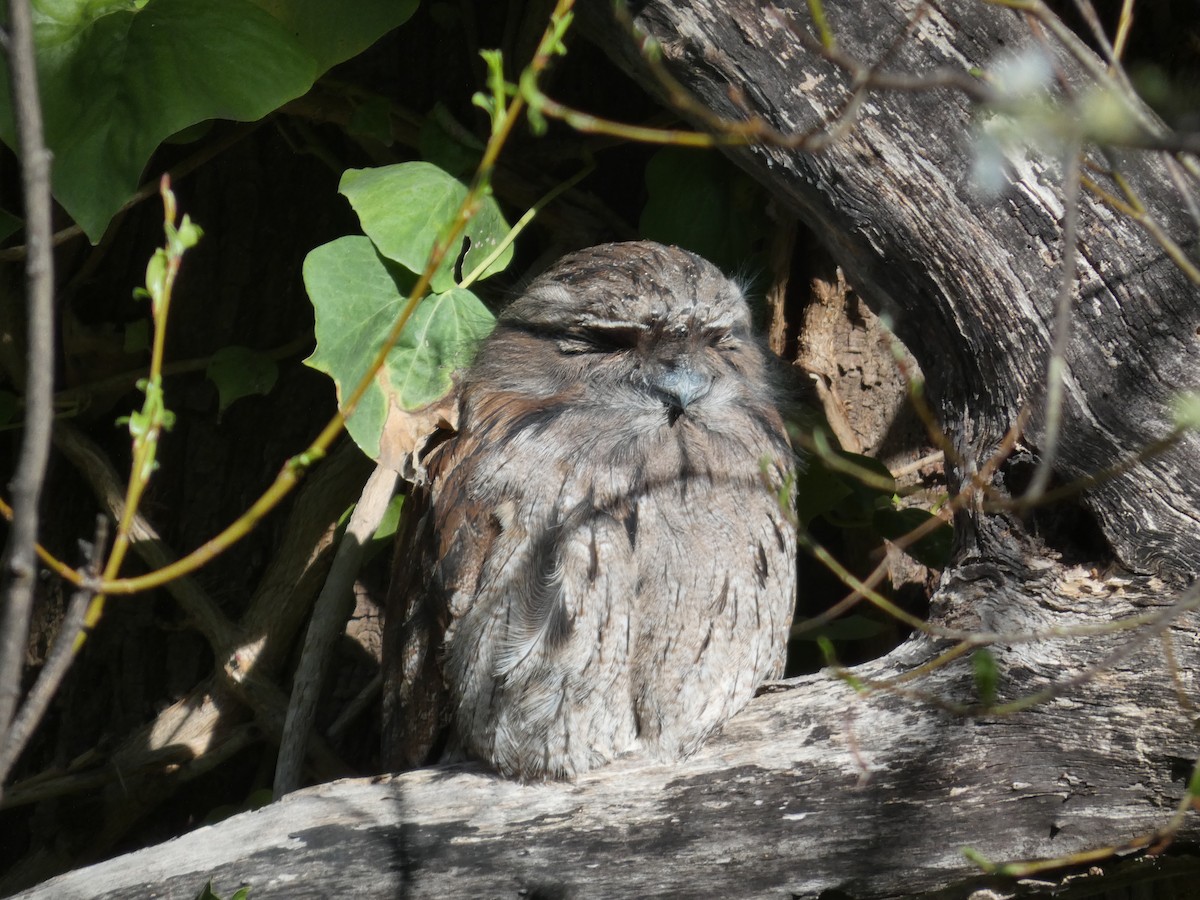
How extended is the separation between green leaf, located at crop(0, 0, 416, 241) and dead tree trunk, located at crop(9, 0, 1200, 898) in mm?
738

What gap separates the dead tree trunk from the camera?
1.79 m

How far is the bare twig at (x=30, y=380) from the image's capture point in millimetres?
835

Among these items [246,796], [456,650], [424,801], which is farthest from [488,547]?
[246,796]

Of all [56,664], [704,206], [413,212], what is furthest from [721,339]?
[56,664]

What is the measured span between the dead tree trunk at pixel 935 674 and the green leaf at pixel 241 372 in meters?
1.23

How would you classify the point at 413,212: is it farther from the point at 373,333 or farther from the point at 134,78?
the point at 134,78

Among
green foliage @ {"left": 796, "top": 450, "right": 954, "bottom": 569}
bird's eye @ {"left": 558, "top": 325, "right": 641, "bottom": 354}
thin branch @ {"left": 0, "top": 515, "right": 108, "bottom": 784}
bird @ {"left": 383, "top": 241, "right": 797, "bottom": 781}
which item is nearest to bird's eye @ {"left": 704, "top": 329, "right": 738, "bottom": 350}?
bird @ {"left": 383, "top": 241, "right": 797, "bottom": 781}

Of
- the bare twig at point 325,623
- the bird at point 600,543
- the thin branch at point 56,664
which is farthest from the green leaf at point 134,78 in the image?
the thin branch at point 56,664

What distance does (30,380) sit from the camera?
85cm

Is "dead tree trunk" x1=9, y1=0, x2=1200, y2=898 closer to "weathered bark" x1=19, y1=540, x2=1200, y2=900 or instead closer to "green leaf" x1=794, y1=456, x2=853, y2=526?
"weathered bark" x1=19, y1=540, x2=1200, y2=900

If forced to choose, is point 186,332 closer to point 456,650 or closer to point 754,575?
point 456,650

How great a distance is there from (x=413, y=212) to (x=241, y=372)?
82 cm

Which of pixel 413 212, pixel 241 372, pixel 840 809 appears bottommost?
pixel 840 809

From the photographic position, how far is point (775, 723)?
197 centimetres
